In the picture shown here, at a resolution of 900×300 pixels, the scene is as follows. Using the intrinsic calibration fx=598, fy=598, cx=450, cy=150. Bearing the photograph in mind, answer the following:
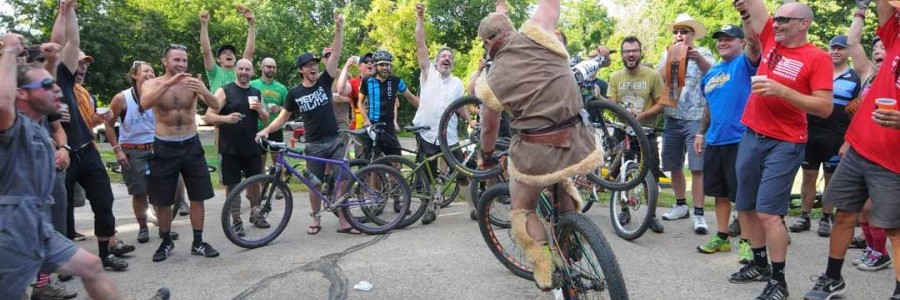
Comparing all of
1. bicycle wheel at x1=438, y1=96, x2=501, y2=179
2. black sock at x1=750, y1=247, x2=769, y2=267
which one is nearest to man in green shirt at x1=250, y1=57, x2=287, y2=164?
bicycle wheel at x1=438, y1=96, x2=501, y2=179

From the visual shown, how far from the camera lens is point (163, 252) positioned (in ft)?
17.5

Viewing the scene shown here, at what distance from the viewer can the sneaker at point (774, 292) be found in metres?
3.84

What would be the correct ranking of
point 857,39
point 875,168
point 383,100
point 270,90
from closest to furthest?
point 875,168 → point 857,39 → point 383,100 → point 270,90

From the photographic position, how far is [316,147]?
20.7 ft

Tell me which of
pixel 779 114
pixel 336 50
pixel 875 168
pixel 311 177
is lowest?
pixel 311 177

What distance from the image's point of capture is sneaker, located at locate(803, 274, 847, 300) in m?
3.88

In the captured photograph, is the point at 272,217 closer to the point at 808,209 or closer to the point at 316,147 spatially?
the point at 316,147

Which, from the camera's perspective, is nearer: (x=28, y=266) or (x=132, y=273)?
(x=28, y=266)

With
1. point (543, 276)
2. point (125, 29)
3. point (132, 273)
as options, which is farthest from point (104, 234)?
point (125, 29)

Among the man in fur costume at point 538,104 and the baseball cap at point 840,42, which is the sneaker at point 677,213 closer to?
the baseball cap at point 840,42

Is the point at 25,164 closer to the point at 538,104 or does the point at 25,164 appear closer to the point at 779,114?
the point at 538,104

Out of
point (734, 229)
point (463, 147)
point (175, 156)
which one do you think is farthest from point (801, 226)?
point (175, 156)

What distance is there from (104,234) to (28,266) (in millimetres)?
2428

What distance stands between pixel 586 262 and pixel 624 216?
2840 millimetres
